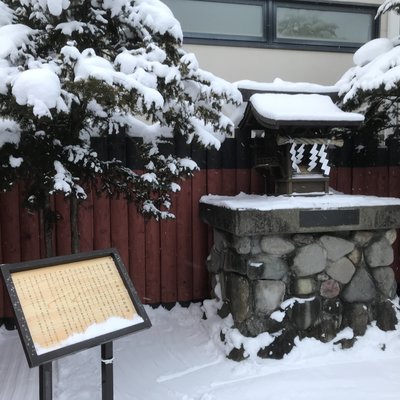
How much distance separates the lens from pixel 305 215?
13.5ft

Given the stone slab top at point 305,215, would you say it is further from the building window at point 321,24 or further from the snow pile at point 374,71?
the building window at point 321,24

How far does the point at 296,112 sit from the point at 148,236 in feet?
7.21

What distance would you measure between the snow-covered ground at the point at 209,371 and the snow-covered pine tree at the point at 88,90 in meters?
1.38

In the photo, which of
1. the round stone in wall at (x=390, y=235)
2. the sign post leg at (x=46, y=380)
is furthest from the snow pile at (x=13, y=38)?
the round stone in wall at (x=390, y=235)

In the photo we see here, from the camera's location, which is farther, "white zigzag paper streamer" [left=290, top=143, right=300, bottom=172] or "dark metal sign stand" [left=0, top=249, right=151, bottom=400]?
"white zigzag paper streamer" [left=290, top=143, right=300, bottom=172]

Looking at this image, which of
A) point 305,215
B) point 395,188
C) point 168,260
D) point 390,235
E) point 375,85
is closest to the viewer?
point 305,215

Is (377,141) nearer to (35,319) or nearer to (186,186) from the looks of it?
(186,186)

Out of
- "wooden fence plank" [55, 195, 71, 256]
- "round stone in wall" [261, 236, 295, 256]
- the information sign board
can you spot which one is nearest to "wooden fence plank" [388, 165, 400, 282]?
"round stone in wall" [261, 236, 295, 256]

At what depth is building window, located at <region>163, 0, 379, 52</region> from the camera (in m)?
7.02

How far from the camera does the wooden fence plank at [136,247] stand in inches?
205

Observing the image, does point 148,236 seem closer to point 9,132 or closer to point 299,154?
point 299,154

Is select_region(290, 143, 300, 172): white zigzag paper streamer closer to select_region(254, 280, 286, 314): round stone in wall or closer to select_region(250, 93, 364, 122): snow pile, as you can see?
select_region(250, 93, 364, 122): snow pile

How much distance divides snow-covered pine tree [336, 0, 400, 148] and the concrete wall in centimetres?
194

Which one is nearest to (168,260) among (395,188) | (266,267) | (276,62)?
(266,267)
